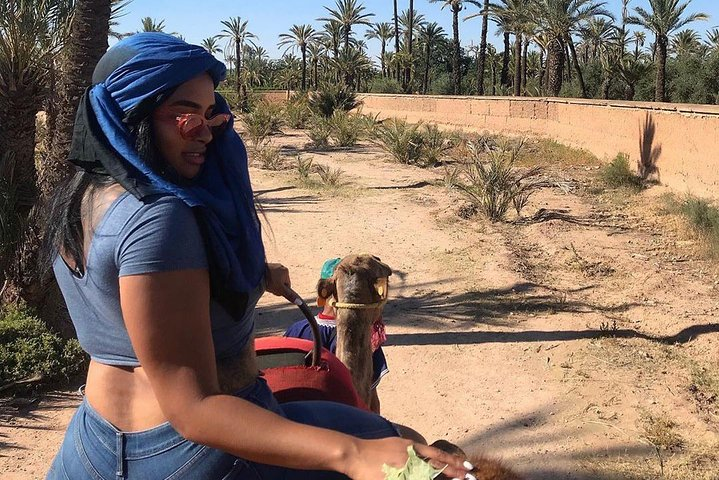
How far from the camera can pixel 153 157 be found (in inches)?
55.9

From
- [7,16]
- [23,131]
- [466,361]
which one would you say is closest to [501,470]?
[466,361]

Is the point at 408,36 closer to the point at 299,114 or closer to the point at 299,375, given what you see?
the point at 299,114

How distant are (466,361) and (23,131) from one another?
3.90 metres

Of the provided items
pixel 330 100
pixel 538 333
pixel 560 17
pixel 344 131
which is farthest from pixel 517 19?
pixel 538 333

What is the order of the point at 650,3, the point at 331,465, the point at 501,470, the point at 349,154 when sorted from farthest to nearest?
the point at 650,3
the point at 349,154
the point at 501,470
the point at 331,465

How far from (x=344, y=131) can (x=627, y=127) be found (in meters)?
9.01

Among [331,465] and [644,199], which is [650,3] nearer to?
[644,199]

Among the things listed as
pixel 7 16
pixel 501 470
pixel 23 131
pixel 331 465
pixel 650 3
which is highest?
pixel 650 3

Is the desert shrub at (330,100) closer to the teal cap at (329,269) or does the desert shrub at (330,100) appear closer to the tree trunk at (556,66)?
the tree trunk at (556,66)

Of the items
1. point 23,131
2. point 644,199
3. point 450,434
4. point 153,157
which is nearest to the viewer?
point 153,157

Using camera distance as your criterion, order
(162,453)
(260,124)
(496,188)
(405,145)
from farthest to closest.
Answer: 1. (260,124)
2. (405,145)
3. (496,188)
4. (162,453)

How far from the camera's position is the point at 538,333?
21.5ft

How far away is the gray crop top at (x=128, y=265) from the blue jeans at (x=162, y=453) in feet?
0.43

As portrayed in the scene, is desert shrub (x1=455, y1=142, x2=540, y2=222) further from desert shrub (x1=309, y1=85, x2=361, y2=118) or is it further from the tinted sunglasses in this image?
desert shrub (x1=309, y1=85, x2=361, y2=118)
